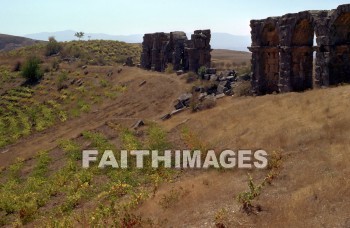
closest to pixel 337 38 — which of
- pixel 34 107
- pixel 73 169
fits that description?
pixel 73 169

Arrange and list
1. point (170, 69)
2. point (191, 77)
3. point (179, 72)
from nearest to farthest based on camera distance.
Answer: point (191, 77)
point (179, 72)
point (170, 69)

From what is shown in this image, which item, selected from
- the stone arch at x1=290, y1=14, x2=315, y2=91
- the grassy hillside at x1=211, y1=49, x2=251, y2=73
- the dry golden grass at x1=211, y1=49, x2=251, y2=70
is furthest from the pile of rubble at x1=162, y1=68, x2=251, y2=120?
the dry golden grass at x1=211, y1=49, x2=251, y2=70

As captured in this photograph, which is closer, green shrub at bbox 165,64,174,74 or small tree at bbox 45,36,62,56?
green shrub at bbox 165,64,174,74

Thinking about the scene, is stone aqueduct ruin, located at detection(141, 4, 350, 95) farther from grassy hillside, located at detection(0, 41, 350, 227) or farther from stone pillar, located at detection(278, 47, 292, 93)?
grassy hillside, located at detection(0, 41, 350, 227)

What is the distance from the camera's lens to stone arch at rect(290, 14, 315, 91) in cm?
2661

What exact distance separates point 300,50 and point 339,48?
3305mm

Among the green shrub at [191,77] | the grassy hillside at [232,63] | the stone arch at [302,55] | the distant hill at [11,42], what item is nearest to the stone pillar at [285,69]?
the stone arch at [302,55]

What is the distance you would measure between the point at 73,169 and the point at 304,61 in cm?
1704

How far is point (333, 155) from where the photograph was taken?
536 inches

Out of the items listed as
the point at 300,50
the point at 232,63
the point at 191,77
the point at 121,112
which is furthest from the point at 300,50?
the point at 232,63

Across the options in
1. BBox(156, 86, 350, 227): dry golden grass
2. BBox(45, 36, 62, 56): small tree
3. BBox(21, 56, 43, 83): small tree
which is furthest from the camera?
BBox(45, 36, 62, 56): small tree

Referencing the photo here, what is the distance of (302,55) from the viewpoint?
27156 mm

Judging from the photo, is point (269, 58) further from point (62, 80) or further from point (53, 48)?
point (53, 48)

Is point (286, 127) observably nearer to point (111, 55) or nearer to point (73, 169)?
point (73, 169)
